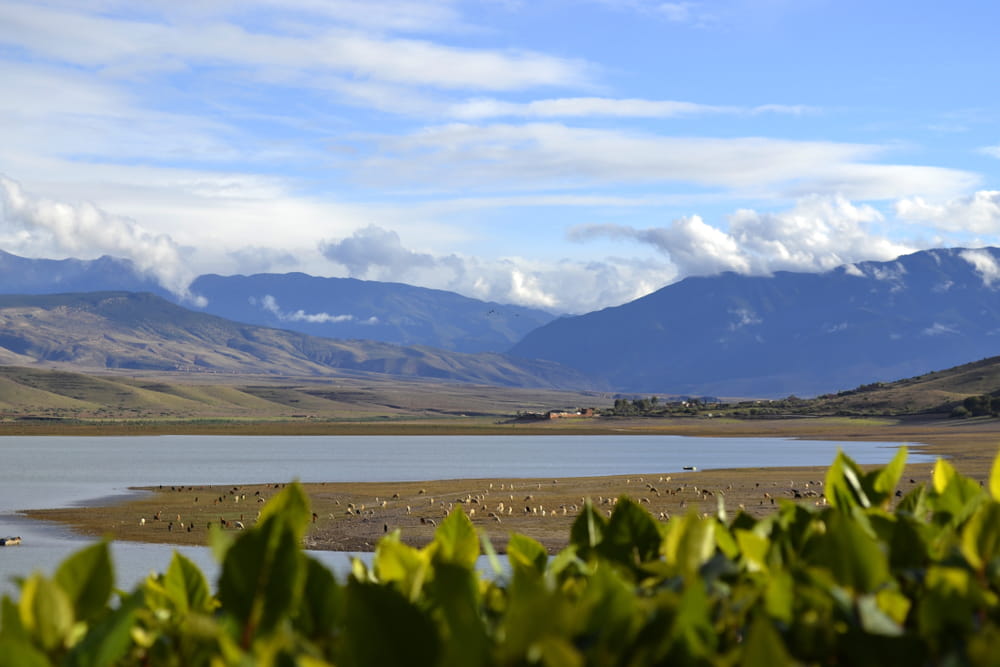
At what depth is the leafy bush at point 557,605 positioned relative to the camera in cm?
Result: 213

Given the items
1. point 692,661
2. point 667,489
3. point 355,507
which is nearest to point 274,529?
point 692,661

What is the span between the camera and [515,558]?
3.62m

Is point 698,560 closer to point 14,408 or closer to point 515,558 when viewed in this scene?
point 515,558

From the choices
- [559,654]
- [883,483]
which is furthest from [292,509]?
[883,483]

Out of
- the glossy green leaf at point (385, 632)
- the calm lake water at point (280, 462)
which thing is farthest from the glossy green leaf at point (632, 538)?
the calm lake water at point (280, 462)

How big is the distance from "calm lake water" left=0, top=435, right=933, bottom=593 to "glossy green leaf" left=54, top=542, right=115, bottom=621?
21.4m

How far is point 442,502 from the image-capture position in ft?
146

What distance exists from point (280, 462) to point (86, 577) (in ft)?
248

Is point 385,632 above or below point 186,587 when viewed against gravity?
above

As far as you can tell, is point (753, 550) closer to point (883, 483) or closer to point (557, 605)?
point (883, 483)

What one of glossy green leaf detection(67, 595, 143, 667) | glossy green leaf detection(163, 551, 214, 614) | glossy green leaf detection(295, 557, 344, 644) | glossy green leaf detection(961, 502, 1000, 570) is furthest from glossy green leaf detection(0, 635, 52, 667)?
glossy green leaf detection(961, 502, 1000, 570)

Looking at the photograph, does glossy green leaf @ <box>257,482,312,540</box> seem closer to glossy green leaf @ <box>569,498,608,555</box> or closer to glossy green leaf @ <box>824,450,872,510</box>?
glossy green leaf @ <box>569,498,608,555</box>

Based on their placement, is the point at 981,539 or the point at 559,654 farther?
the point at 981,539

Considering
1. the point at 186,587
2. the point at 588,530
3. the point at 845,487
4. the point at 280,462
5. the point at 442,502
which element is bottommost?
the point at 280,462
